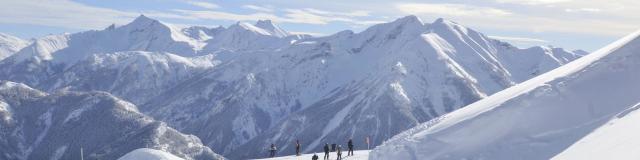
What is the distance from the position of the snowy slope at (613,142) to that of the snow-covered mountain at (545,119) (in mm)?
151

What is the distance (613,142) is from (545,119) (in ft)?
36.7

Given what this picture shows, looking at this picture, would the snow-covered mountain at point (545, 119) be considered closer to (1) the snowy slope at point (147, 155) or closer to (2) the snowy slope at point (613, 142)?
(2) the snowy slope at point (613, 142)

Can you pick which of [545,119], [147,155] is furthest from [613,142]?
[147,155]

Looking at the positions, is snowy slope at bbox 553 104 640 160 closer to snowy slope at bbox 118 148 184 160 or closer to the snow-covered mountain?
the snow-covered mountain

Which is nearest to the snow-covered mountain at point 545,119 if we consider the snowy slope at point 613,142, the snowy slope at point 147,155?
the snowy slope at point 613,142

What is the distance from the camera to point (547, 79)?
6138cm

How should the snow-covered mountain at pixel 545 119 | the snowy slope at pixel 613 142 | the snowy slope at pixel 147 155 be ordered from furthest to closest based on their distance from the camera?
the snowy slope at pixel 147 155, the snow-covered mountain at pixel 545 119, the snowy slope at pixel 613 142

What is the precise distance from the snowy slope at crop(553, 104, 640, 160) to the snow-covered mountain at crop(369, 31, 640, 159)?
0.15 metres

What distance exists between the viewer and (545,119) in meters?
54.6

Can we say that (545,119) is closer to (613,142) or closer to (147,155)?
(613,142)

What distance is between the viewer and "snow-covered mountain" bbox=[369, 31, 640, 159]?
168 ft

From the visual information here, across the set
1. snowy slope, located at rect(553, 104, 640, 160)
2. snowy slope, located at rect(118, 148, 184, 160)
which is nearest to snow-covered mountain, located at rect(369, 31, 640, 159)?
snowy slope, located at rect(553, 104, 640, 160)

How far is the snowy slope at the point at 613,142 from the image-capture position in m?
40.3

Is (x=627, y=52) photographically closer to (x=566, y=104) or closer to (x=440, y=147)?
(x=566, y=104)
